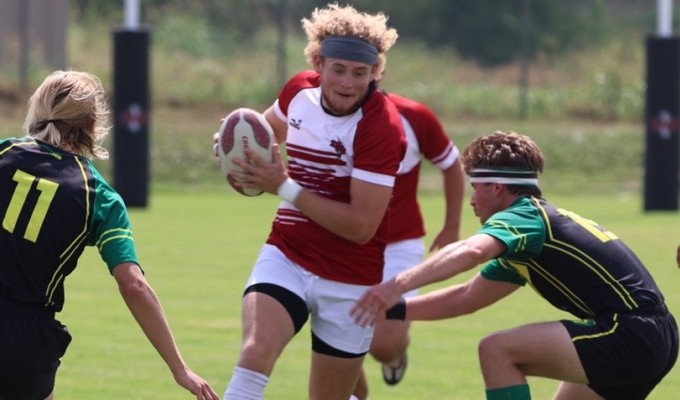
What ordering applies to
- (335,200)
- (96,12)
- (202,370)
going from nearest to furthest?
(335,200) → (202,370) → (96,12)

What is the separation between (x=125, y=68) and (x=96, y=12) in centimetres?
1166

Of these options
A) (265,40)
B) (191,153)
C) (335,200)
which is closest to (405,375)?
(335,200)

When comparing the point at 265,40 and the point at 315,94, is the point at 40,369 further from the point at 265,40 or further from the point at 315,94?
the point at 265,40

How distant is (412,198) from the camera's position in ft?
27.4

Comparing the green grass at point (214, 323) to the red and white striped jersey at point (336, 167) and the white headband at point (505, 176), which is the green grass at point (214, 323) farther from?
the white headband at point (505, 176)

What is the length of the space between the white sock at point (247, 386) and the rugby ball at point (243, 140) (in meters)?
0.71

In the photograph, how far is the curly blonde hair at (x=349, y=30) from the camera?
6121mm

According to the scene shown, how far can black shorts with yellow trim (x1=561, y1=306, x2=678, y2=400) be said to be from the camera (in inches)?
226

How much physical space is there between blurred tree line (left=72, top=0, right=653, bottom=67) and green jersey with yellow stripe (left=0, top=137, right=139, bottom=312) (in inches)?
800

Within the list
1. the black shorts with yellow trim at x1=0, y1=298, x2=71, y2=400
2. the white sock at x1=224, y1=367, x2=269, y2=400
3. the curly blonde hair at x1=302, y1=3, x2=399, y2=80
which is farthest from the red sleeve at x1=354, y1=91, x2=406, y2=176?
the black shorts with yellow trim at x1=0, y1=298, x2=71, y2=400

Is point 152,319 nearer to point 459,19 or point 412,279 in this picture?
point 412,279

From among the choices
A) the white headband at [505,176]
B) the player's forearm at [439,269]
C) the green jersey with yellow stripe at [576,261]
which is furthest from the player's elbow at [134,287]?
the white headband at [505,176]

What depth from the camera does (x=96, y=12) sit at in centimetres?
3095

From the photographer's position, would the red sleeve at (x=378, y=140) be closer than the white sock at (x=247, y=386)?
No
